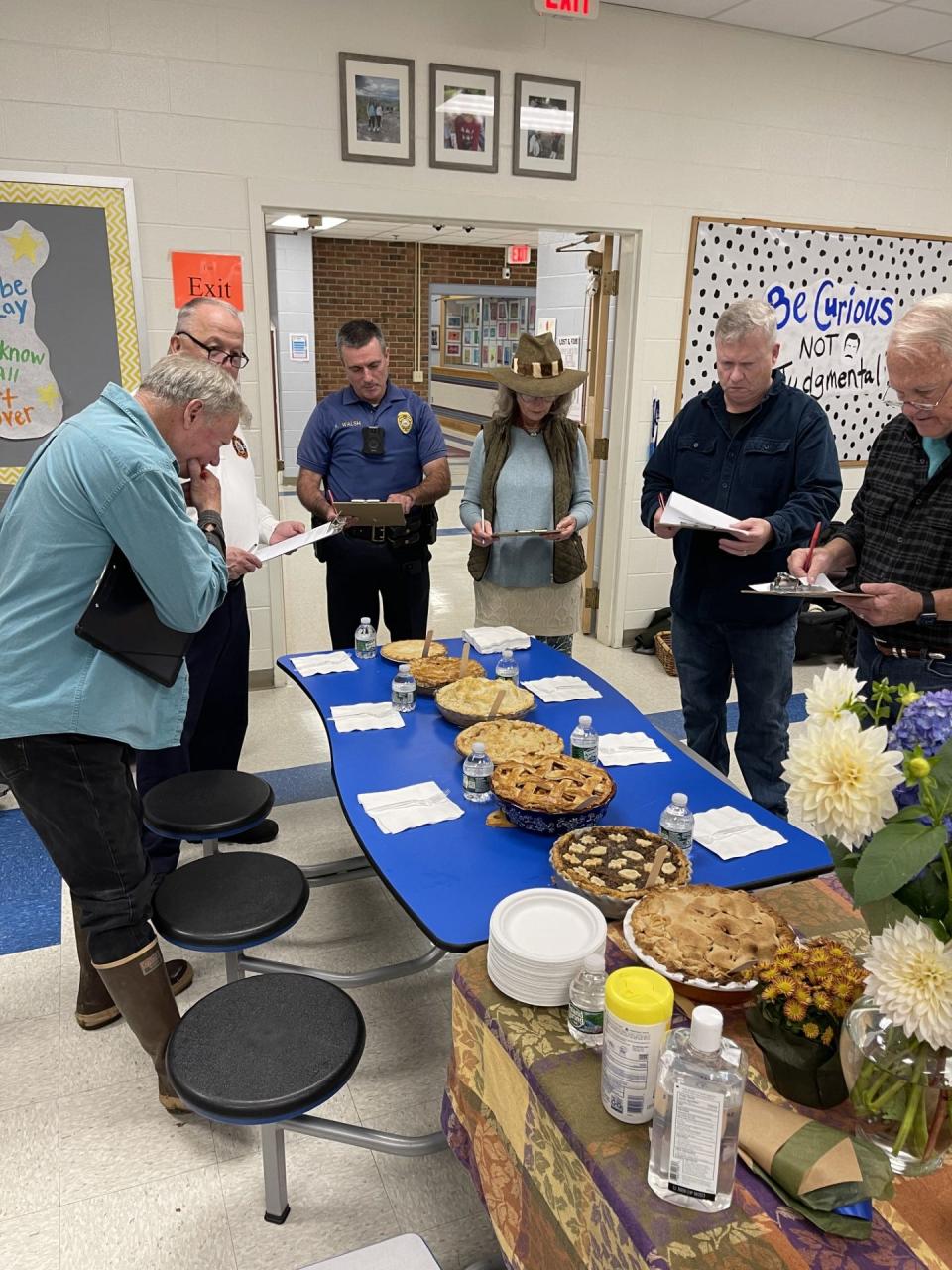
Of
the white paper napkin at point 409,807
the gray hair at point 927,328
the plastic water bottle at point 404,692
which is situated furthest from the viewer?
the plastic water bottle at point 404,692

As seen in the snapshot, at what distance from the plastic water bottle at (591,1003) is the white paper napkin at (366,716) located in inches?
45.8

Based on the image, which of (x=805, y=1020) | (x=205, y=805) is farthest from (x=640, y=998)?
(x=205, y=805)

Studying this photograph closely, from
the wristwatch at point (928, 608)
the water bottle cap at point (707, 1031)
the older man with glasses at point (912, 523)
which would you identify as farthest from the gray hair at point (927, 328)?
the water bottle cap at point (707, 1031)

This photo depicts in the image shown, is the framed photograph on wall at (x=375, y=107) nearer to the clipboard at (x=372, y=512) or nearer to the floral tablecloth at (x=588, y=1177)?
the clipboard at (x=372, y=512)

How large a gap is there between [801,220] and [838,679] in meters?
4.63

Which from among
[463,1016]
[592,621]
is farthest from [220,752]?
[592,621]

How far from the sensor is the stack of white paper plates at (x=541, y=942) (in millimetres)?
1240

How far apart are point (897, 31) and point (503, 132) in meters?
2.05

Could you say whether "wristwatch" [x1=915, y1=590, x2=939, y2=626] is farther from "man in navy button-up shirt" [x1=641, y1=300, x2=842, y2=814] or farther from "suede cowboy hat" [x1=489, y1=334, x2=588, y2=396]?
"suede cowboy hat" [x1=489, y1=334, x2=588, y2=396]

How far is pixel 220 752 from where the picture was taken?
121 inches

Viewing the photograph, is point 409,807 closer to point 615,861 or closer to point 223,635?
point 615,861

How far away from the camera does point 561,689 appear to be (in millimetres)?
2541

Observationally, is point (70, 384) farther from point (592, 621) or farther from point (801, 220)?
point (801, 220)

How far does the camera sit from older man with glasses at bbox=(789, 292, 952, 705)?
A: 204 centimetres
